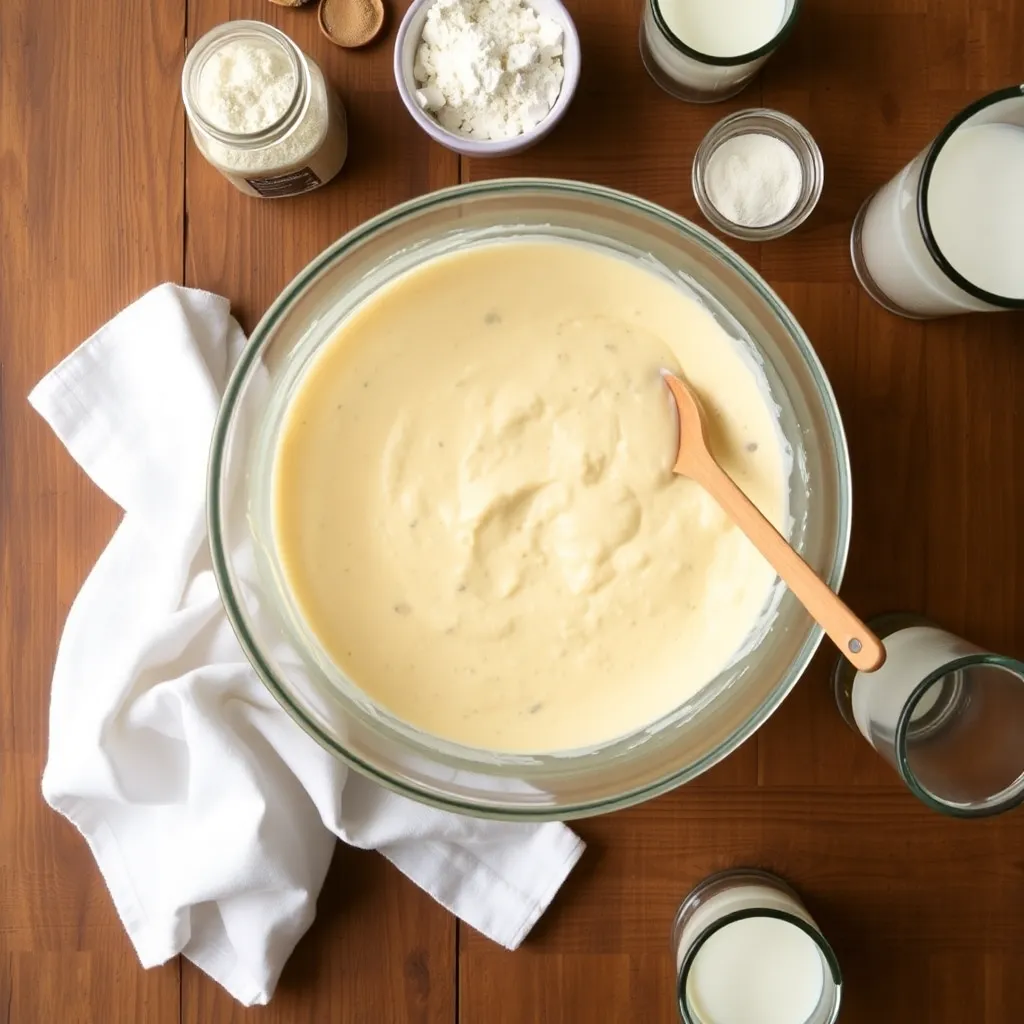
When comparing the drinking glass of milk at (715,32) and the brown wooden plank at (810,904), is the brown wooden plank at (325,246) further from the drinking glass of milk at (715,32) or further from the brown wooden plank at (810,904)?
the drinking glass of milk at (715,32)

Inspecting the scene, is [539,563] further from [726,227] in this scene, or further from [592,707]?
[726,227]

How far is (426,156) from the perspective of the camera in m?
0.89

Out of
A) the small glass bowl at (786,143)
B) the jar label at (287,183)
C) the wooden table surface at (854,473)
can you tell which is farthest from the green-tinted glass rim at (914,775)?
the jar label at (287,183)

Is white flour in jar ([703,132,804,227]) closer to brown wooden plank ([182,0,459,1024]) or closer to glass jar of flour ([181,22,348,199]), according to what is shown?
brown wooden plank ([182,0,459,1024])

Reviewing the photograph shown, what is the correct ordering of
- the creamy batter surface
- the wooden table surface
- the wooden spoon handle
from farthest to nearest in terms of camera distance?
the wooden table surface, the creamy batter surface, the wooden spoon handle

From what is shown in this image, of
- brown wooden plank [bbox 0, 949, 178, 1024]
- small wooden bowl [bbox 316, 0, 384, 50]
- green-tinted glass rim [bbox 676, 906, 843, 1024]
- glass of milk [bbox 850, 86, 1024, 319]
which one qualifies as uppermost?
small wooden bowl [bbox 316, 0, 384, 50]

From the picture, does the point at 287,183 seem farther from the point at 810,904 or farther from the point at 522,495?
the point at 810,904

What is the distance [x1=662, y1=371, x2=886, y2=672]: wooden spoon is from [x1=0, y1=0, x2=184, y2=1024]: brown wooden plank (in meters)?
0.49

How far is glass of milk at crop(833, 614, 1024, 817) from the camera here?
0.80m

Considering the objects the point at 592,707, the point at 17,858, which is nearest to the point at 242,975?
the point at 17,858

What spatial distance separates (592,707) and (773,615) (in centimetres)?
16

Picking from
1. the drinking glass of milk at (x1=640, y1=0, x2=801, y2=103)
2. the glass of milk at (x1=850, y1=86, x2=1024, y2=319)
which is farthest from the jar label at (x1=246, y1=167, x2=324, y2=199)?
the glass of milk at (x1=850, y1=86, x2=1024, y2=319)

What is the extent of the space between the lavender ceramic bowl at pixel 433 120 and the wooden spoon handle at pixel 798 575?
1.04 feet

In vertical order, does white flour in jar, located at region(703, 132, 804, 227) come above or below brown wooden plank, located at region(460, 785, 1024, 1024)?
above
